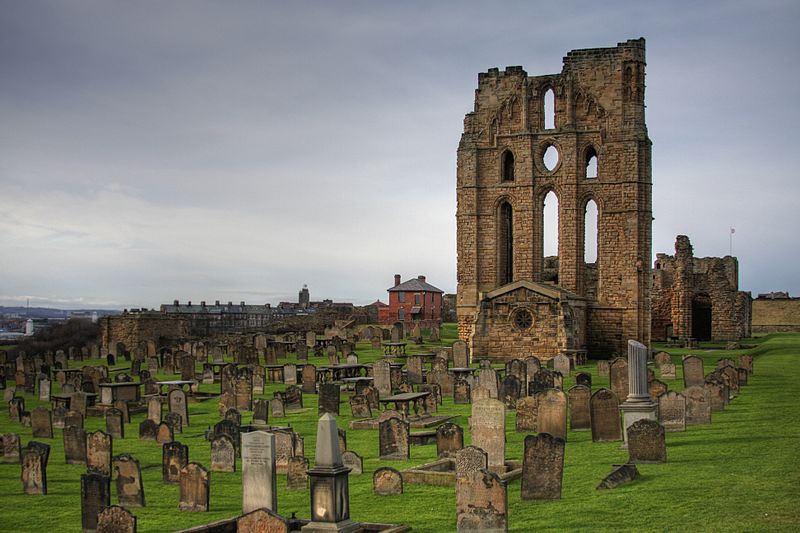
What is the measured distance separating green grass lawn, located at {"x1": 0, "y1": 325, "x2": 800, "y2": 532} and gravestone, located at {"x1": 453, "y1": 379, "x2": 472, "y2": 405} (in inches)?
206

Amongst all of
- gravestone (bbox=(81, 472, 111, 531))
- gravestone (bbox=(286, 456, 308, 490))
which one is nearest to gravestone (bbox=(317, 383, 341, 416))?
gravestone (bbox=(286, 456, 308, 490))

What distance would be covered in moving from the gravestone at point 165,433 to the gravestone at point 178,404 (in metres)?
2.73

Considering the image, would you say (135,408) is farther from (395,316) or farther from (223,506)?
(395,316)

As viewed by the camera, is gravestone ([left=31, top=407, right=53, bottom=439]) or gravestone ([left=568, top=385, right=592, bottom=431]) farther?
gravestone ([left=31, top=407, right=53, bottom=439])

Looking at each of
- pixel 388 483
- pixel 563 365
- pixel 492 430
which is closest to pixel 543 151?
pixel 563 365

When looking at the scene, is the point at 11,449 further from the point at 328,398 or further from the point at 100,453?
the point at 328,398

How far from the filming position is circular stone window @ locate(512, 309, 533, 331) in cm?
3631

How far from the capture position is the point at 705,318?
55281 millimetres

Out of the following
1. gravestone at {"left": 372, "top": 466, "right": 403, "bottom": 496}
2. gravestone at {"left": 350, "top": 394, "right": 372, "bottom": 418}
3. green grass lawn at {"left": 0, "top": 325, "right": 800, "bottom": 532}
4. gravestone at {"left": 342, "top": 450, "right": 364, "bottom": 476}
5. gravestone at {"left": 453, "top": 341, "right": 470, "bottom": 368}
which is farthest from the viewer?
gravestone at {"left": 453, "top": 341, "right": 470, "bottom": 368}

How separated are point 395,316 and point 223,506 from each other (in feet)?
175

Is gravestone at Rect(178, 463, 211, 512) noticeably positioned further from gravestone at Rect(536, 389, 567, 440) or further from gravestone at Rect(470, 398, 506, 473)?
gravestone at Rect(536, 389, 567, 440)

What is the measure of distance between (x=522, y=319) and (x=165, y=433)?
2001 centimetres

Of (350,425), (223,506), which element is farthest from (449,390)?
(223,506)

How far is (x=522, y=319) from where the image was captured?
3644cm
